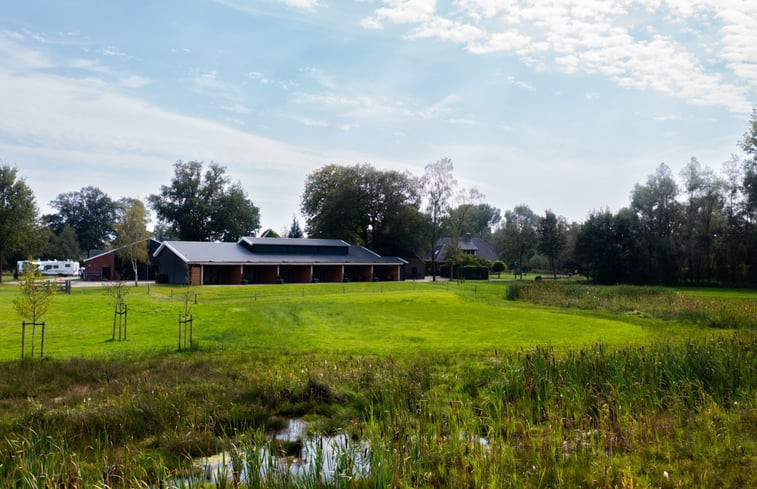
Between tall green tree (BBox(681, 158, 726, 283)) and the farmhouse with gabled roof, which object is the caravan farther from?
tall green tree (BBox(681, 158, 726, 283))

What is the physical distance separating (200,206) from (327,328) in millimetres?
61895

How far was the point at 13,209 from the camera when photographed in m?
52.2

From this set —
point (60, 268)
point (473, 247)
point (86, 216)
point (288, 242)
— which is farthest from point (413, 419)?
point (86, 216)

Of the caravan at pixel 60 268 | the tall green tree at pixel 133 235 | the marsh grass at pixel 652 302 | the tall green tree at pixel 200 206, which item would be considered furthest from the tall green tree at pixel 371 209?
the marsh grass at pixel 652 302

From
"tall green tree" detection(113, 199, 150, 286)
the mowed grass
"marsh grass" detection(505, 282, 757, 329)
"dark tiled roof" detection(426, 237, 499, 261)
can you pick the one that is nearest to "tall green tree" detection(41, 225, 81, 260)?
"tall green tree" detection(113, 199, 150, 286)

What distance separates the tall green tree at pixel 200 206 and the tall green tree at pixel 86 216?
3266cm

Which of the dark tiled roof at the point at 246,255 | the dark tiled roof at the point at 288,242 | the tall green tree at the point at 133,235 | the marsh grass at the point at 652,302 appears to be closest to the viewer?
the marsh grass at the point at 652,302

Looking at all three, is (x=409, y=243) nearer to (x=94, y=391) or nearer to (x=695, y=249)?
(x=695, y=249)

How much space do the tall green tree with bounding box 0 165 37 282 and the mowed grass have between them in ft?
99.5

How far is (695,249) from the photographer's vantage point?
56.4 metres

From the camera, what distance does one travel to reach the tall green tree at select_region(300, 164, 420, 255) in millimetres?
71562

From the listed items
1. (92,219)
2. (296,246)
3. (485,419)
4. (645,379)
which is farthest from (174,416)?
(92,219)

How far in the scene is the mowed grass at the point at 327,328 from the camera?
1498cm

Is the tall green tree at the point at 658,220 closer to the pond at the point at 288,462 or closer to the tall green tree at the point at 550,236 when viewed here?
the tall green tree at the point at 550,236
